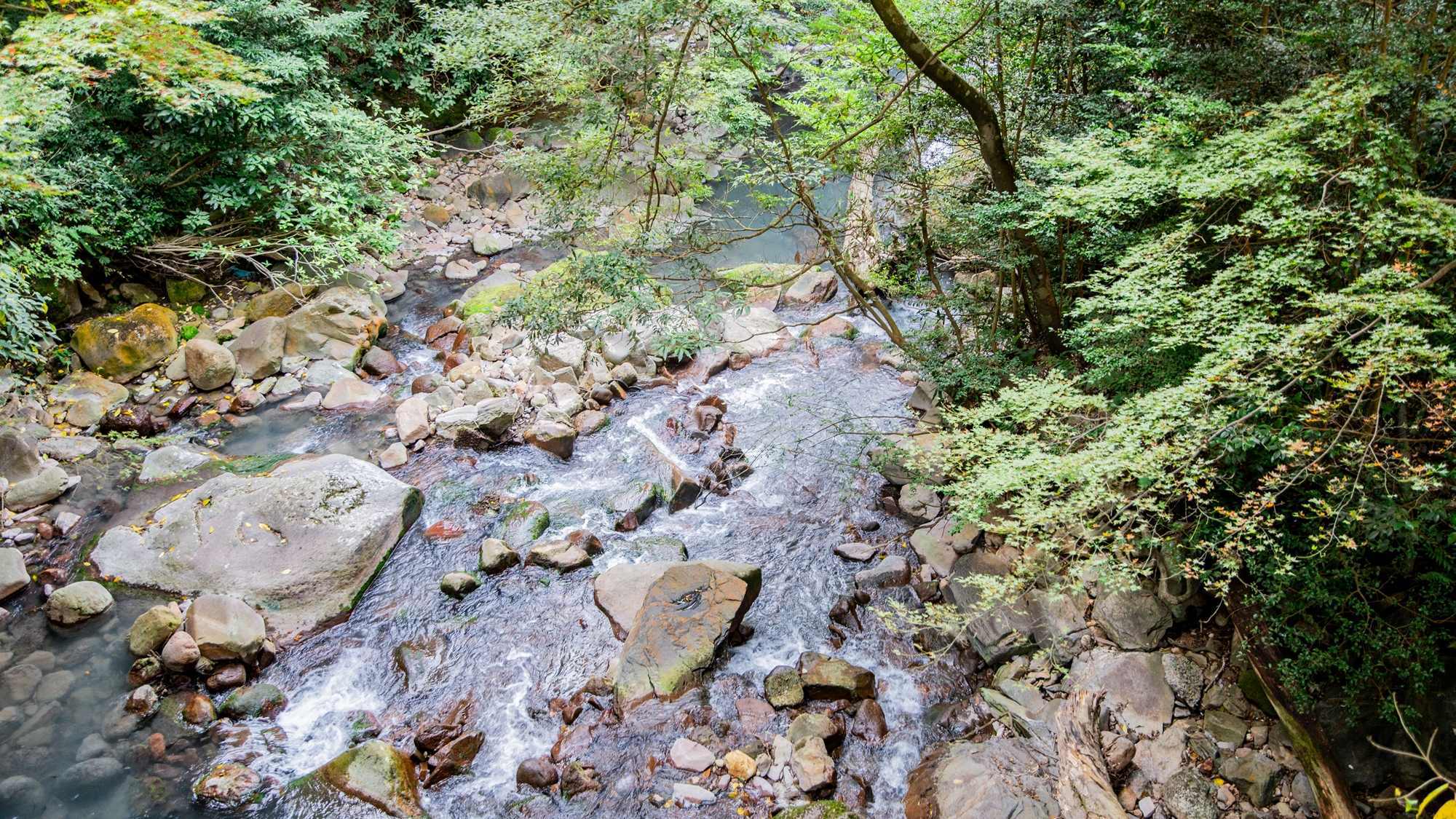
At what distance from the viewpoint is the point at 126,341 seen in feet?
26.5

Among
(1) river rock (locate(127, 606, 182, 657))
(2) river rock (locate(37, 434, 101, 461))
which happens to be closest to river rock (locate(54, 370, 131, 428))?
(2) river rock (locate(37, 434, 101, 461))

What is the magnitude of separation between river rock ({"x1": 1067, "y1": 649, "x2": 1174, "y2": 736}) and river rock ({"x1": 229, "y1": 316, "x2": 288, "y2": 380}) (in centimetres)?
908

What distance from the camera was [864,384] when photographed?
8344 mm

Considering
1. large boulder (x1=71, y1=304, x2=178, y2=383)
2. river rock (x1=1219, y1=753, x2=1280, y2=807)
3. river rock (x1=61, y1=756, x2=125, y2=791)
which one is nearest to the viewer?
river rock (x1=1219, y1=753, x2=1280, y2=807)

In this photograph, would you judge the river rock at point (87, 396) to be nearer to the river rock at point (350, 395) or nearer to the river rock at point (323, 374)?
the river rock at point (323, 374)

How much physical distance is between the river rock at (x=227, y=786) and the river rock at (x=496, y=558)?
2.10 metres

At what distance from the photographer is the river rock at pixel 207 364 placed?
814 centimetres

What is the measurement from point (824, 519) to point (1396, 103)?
4.75 metres

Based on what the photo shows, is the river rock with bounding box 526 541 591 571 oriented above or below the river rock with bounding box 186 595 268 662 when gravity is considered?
below

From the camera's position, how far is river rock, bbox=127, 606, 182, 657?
16.8 feet

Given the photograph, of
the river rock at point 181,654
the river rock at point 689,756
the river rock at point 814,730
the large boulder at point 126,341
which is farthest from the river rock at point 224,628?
the large boulder at point 126,341

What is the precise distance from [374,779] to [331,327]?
6.48 m

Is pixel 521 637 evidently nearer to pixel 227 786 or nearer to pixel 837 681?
pixel 227 786

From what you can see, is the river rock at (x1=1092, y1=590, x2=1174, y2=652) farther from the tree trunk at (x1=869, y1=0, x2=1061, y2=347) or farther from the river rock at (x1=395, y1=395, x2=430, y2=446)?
the river rock at (x1=395, y1=395, x2=430, y2=446)
